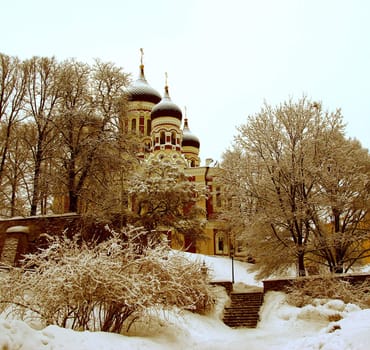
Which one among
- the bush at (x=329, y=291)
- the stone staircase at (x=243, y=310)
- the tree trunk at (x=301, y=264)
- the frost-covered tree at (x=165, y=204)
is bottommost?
the stone staircase at (x=243, y=310)

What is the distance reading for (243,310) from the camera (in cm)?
1576

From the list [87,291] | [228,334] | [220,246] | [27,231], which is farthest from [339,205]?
[220,246]

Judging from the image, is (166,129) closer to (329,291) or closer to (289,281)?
(289,281)

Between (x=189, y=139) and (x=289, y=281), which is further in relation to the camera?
(x=189, y=139)

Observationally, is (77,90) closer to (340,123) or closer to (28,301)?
(340,123)

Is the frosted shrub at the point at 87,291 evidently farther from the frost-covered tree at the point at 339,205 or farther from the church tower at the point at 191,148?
the church tower at the point at 191,148

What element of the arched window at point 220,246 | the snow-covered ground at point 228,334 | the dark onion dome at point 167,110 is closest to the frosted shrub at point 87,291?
the snow-covered ground at point 228,334

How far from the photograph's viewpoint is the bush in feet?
44.2

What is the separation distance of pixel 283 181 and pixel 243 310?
584 centimetres

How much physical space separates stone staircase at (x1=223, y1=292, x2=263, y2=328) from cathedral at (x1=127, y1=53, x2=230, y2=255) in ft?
43.2

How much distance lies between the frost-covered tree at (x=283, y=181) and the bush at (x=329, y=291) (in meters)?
2.24

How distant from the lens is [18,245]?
16.6 meters

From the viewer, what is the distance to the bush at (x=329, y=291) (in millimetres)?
13461

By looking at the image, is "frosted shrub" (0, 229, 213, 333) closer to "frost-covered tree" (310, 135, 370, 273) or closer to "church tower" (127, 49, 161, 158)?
"frost-covered tree" (310, 135, 370, 273)
